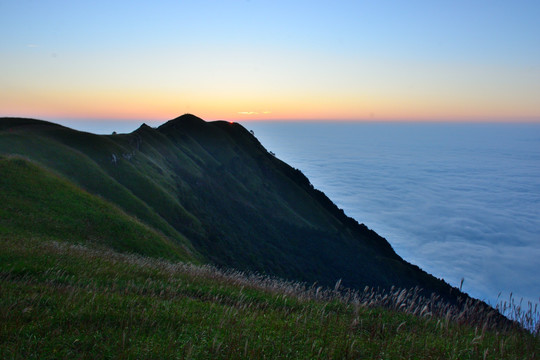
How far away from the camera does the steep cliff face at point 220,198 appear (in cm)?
3956

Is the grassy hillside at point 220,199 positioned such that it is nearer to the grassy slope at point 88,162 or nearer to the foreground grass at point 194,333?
the grassy slope at point 88,162

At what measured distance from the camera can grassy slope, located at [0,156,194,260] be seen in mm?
20391

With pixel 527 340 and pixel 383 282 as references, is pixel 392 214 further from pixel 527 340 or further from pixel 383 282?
pixel 527 340

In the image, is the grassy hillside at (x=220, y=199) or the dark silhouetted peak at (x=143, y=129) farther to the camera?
the dark silhouetted peak at (x=143, y=129)

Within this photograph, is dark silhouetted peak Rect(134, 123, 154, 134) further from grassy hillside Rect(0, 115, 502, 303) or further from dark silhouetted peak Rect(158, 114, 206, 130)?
dark silhouetted peak Rect(158, 114, 206, 130)

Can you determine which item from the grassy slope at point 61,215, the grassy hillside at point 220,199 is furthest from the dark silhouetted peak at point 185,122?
the grassy slope at point 61,215

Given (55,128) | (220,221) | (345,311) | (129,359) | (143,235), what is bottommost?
(220,221)

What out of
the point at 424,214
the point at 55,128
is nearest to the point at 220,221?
the point at 55,128

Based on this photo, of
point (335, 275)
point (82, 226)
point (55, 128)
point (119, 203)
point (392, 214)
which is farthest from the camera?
point (392, 214)

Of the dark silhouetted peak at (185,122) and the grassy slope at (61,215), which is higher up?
the dark silhouetted peak at (185,122)

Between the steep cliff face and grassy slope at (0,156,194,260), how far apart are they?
7218 mm

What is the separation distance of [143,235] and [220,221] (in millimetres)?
29201

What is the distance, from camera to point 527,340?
18.2ft

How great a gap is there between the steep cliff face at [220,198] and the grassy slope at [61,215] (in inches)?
284
